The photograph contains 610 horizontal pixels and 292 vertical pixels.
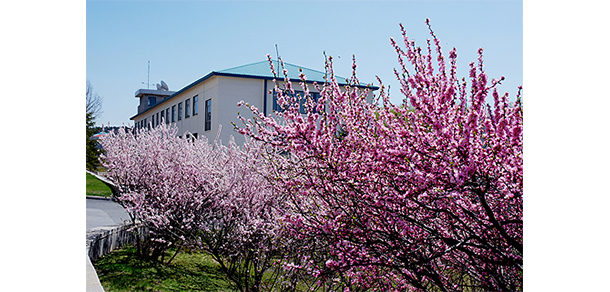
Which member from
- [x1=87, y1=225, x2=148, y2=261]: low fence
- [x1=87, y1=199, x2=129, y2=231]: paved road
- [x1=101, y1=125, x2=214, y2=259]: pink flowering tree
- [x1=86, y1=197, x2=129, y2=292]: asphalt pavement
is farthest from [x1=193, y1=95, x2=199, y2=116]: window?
[x1=87, y1=199, x2=129, y2=231]: paved road

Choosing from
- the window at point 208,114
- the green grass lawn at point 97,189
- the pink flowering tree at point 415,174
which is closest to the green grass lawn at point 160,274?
the window at point 208,114

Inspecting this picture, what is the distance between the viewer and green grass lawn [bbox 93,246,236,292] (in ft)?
11.7

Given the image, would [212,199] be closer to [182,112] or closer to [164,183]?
[164,183]

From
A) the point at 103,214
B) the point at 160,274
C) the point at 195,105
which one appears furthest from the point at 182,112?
the point at 103,214

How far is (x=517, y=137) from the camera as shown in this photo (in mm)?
1418

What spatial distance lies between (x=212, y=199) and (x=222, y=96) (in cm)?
89

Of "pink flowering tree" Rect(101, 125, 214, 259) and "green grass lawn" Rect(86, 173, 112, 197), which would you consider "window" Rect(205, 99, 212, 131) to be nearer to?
"pink flowering tree" Rect(101, 125, 214, 259)

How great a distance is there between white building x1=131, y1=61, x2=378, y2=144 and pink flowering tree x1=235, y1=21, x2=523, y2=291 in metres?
0.81

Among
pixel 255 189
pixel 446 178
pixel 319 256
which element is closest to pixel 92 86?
pixel 255 189

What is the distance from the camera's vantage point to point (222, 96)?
3260 millimetres

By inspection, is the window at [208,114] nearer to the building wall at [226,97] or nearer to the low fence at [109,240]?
the building wall at [226,97]
